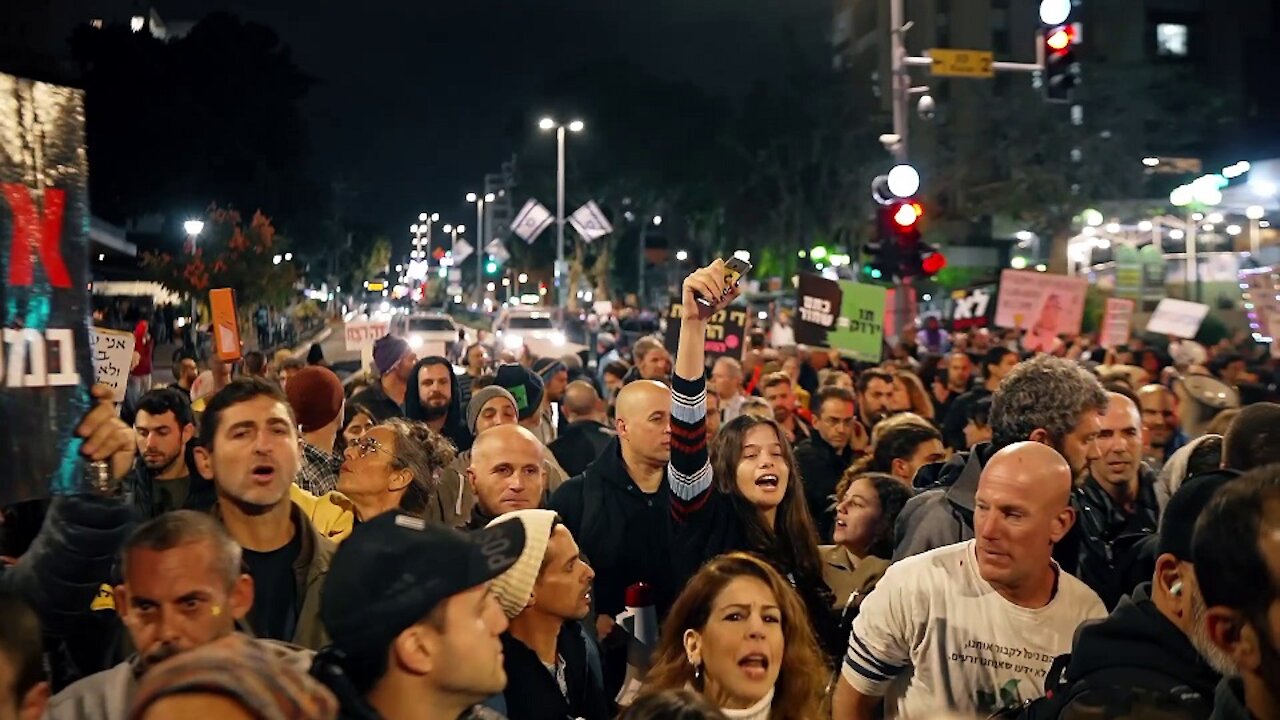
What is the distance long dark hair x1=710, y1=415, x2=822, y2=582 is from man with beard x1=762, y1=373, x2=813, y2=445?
4374 millimetres

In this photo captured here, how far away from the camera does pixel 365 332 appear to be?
17.0 meters

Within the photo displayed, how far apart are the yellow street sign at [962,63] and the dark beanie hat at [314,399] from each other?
9.85 meters

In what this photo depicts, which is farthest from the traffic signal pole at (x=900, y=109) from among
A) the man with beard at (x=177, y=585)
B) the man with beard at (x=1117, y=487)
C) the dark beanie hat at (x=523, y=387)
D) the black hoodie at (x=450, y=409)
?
the man with beard at (x=177, y=585)

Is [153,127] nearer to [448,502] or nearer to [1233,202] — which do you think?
[1233,202]

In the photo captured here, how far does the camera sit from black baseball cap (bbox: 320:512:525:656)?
110 inches

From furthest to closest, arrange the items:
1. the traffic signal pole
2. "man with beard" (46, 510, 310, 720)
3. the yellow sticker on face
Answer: the traffic signal pole
the yellow sticker on face
"man with beard" (46, 510, 310, 720)

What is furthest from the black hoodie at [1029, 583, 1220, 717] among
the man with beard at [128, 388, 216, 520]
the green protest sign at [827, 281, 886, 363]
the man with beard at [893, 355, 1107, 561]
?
the green protest sign at [827, 281, 886, 363]

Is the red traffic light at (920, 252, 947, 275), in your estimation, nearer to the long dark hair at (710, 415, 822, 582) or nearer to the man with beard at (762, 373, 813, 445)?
the man with beard at (762, 373, 813, 445)

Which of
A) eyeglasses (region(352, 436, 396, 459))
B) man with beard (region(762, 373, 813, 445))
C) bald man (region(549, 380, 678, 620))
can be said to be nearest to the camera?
bald man (region(549, 380, 678, 620))

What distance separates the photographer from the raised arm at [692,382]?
5.05 metres

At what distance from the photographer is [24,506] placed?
215 inches

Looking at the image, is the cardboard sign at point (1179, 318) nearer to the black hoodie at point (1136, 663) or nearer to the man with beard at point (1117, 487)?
the man with beard at point (1117, 487)

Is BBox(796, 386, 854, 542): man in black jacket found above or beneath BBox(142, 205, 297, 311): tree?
beneath

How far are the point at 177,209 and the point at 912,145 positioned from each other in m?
34.9
